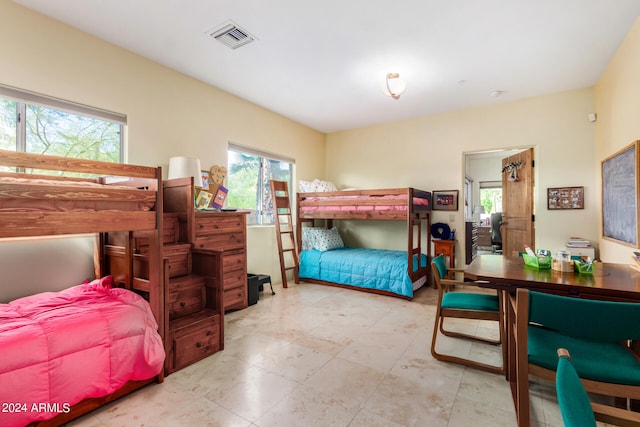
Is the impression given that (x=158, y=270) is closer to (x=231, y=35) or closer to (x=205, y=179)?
(x=205, y=179)

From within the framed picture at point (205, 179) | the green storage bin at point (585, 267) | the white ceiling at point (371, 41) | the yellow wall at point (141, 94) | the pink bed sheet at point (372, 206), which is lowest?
the green storage bin at point (585, 267)

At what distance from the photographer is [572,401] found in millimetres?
680

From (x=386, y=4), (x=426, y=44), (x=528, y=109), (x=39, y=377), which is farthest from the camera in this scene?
(x=528, y=109)

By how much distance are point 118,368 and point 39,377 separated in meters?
0.38

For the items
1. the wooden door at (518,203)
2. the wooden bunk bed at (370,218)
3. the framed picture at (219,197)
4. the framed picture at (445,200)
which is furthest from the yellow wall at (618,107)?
the framed picture at (219,197)

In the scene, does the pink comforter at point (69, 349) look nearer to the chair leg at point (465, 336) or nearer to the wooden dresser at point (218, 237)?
the wooden dresser at point (218, 237)

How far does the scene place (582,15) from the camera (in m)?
2.37

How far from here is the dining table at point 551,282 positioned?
5.22 ft

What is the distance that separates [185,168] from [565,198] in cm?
469

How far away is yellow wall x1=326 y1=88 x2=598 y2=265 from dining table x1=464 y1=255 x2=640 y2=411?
2.02m

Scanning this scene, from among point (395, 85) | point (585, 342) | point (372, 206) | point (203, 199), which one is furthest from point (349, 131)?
Answer: point (585, 342)

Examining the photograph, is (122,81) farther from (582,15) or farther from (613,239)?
(613,239)

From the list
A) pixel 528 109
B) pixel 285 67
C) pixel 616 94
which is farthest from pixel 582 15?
pixel 285 67

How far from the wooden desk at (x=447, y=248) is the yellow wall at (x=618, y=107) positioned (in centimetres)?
167
